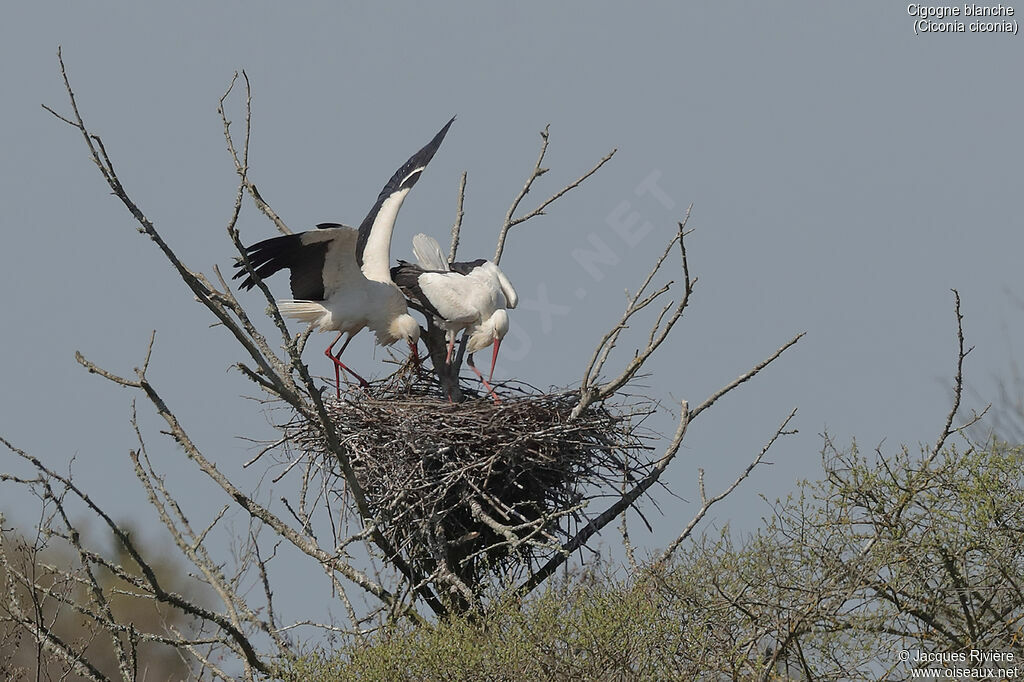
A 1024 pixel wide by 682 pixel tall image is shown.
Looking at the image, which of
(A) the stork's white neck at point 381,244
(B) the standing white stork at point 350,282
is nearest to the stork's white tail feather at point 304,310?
(B) the standing white stork at point 350,282

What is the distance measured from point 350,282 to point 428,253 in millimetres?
694

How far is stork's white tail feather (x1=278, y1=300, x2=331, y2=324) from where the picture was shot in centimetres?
903

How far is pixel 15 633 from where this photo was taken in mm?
7176

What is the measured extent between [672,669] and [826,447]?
55.6 inches

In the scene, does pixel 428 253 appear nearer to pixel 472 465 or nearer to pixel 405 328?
pixel 405 328

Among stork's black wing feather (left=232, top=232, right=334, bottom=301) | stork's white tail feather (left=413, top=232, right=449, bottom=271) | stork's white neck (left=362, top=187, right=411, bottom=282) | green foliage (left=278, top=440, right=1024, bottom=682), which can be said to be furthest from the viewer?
stork's white tail feather (left=413, top=232, right=449, bottom=271)

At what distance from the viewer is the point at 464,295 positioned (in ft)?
29.0

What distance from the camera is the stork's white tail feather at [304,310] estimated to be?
29.6 ft

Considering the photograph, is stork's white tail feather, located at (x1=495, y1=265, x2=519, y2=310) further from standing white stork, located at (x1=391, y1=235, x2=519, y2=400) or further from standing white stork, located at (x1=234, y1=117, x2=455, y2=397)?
standing white stork, located at (x1=234, y1=117, x2=455, y2=397)

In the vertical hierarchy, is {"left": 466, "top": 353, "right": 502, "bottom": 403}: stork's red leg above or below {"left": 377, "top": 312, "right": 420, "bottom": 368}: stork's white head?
below

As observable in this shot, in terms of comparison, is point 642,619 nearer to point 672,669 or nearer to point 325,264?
point 672,669

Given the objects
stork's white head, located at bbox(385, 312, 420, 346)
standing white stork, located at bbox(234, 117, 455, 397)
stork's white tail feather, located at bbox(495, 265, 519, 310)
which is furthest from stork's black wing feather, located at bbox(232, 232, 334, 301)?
stork's white tail feather, located at bbox(495, 265, 519, 310)

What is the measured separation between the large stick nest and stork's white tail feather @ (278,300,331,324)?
119 cm

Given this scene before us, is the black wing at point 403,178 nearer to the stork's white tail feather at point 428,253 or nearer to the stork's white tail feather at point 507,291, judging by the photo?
the stork's white tail feather at point 428,253
